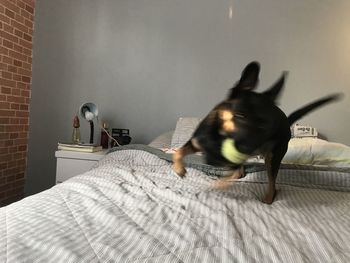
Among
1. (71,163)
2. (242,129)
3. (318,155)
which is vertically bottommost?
(71,163)

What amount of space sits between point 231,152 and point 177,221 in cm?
21

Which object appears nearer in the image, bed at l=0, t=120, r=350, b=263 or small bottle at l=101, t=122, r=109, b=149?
bed at l=0, t=120, r=350, b=263

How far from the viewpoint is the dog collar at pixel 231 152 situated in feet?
2.47

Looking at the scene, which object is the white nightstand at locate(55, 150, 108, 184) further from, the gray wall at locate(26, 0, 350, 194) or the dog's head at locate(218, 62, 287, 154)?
the dog's head at locate(218, 62, 287, 154)

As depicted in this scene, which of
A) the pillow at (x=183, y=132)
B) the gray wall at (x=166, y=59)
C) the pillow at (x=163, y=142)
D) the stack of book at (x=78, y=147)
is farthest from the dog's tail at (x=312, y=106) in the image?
the stack of book at (x=78, y=147)

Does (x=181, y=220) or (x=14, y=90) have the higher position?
(x=14, y=90)

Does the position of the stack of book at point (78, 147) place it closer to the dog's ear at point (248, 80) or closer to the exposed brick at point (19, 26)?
the exposed brick at point (19, 26)

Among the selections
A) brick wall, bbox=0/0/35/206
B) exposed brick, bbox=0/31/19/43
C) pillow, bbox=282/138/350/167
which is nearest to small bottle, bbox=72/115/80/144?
brick wall, bbox=0/0/35/206

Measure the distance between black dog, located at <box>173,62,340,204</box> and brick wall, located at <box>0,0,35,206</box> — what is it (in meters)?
1.84

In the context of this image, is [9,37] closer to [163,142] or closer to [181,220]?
[163,142]

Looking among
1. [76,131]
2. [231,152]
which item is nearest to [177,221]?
[231,152]

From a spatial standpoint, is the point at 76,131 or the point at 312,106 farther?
the point at 76,131

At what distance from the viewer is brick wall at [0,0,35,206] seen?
87.8 inches

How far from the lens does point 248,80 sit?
864 millimetres
